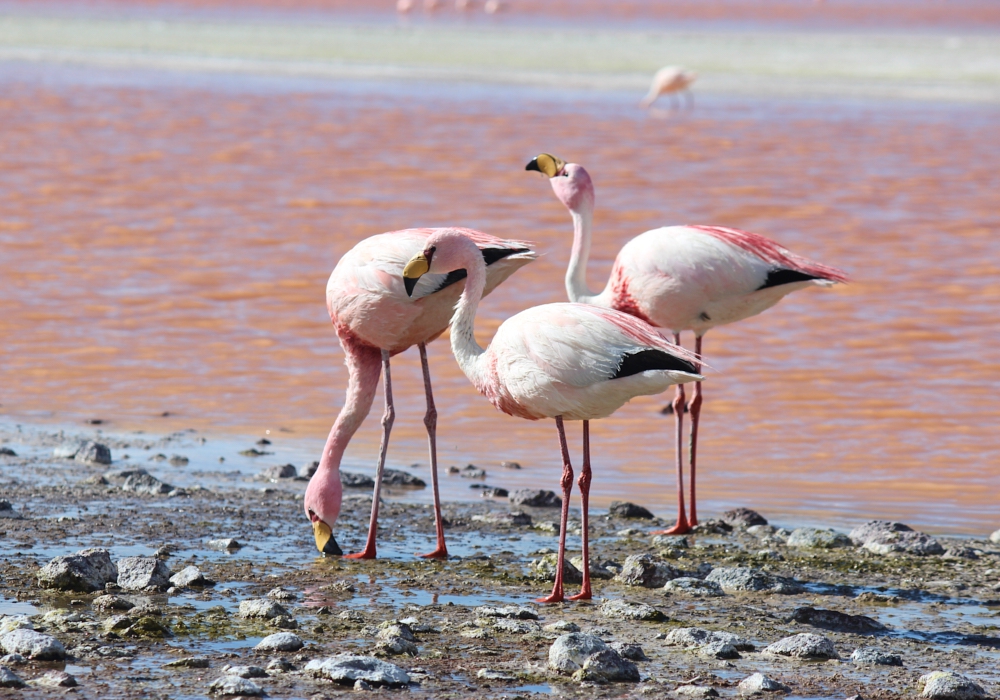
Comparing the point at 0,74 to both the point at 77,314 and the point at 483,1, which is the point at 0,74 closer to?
the point at 77,314

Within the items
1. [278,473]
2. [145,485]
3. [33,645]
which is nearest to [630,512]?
[278,473]

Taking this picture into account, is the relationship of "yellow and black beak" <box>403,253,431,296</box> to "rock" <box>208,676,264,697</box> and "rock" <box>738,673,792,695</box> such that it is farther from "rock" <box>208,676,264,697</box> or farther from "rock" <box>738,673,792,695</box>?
"rock" <box>738,673,792,695</box>

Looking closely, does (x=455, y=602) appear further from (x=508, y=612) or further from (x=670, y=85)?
(x=670, y=85)

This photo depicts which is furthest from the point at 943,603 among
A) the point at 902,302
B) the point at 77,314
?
the point at 77,314

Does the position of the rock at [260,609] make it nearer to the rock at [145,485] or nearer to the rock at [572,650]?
the rock at [572,650]

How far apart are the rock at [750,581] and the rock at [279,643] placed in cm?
183

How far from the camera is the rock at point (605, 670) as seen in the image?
435 cm

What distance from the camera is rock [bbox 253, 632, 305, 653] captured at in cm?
454

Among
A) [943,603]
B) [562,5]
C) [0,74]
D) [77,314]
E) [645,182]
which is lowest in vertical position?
[943,603]

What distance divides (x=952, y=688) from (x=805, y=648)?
562 mm

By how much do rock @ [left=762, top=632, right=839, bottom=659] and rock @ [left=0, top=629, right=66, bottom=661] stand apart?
236 centimetres

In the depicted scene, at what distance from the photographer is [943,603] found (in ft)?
17.5

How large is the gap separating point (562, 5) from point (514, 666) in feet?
218

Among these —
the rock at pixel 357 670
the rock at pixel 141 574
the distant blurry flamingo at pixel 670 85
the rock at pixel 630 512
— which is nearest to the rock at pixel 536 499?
the rock at pixel 630 512
